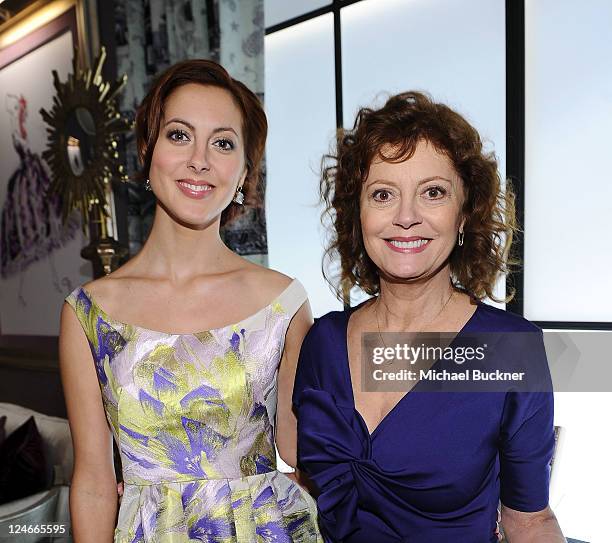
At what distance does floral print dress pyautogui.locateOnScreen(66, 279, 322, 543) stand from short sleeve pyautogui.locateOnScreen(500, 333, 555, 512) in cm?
49

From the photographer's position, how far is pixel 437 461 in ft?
3.40

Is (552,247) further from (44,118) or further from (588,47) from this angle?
(44,118)

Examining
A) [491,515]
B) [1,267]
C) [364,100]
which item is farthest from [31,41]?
[491,515]

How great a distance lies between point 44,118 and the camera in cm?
371

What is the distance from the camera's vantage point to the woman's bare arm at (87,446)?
1279 millimetres

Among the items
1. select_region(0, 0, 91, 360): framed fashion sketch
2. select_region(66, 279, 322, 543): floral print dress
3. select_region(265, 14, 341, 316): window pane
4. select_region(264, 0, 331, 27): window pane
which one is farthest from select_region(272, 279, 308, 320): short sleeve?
select_region(0, 0, 91, 360): framed fashion sketch

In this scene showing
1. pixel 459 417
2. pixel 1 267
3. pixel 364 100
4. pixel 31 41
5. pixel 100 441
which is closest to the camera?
pixel 459 417

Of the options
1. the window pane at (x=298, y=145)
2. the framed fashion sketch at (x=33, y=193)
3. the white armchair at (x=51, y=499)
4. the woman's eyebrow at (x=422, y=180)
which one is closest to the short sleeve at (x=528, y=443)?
the woman's eyebrow at (x=422, y=180)

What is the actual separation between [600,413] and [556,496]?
41 centimetres

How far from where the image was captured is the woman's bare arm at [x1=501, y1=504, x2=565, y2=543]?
3.36 ft

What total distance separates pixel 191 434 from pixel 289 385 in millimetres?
248

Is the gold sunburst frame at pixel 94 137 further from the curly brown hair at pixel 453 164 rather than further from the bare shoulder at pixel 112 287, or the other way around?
the curly brown hair at pixel 453 164

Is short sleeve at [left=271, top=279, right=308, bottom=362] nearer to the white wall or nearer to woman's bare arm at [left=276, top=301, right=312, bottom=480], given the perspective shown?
woman's bare arm at [left=276, top=301, right=312, bottom=480]

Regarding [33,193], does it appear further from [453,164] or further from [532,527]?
[532,527]
